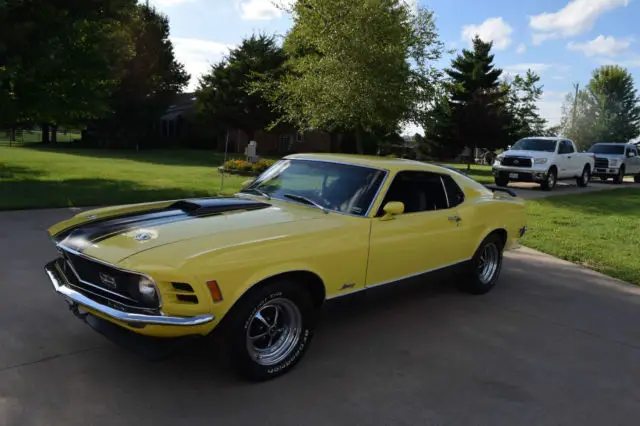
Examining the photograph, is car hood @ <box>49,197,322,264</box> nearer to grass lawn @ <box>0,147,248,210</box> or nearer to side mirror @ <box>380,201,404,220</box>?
side mirror @ <box>380,201,404,220</box>

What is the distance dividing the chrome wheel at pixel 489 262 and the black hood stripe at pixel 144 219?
9.42 feet

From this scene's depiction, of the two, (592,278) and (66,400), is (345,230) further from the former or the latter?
(592,278)

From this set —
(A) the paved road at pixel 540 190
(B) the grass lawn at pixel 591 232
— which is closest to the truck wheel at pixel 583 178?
(A) the paved road at pixel 540 190

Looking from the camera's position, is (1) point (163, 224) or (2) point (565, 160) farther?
(2) point (565, 160)

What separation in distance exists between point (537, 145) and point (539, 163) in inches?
53.2

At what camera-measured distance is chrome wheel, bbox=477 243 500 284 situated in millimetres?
5973

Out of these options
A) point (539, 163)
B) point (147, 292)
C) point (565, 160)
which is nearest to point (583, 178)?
point (565, 160)

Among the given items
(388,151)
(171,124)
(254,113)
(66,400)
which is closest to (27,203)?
(66,400)

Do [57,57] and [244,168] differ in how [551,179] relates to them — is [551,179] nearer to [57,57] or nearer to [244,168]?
[244,168]

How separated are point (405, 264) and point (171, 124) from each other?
45499mm

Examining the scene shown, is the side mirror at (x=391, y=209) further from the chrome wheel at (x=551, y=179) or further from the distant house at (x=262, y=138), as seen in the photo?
the distant house at (x=262, y=138)

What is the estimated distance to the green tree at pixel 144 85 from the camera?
37.4 meters

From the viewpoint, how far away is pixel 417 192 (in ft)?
16.4

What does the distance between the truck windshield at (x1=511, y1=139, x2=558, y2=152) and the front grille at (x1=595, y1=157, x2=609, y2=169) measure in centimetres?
723
